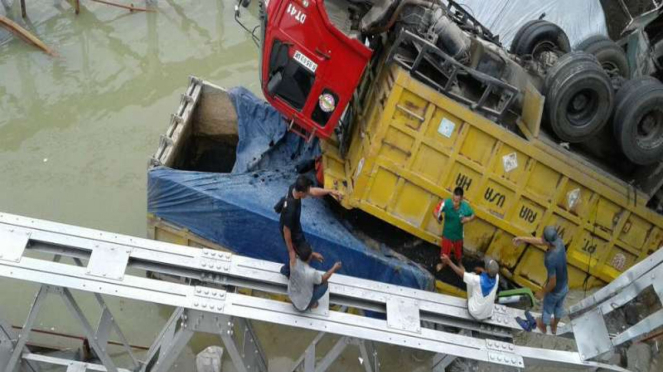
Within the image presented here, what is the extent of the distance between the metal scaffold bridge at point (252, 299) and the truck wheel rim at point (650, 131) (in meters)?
1.91

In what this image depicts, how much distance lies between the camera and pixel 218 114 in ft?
27.1

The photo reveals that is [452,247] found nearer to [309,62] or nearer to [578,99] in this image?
[578,99]

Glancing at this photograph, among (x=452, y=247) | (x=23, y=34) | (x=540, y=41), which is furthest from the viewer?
(x=23, y=34)

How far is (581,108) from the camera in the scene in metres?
5.95

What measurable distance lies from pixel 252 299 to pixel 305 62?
2465 mm

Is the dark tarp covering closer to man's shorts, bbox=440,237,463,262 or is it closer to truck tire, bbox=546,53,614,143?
man's shorts, bbox=440,237,463,262

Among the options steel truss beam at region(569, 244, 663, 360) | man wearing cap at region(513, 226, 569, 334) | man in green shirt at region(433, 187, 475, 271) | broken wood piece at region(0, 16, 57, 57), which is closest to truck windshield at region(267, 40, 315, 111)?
man in green shirt at region(433, 187, 475, 271)

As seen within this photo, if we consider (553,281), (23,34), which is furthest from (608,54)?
(23,34)

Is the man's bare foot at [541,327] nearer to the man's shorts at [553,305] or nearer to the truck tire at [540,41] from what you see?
the man's shorts at [553,305]

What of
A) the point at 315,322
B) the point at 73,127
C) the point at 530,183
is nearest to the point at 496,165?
the point at 530,183

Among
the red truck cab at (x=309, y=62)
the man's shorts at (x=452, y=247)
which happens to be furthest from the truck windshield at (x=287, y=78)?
the man's shorts at (x=452, y=247)

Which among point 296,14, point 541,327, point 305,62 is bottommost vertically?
point 541,327

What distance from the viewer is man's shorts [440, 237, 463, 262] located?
6230mm

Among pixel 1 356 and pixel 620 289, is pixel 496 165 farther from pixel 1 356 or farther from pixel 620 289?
pixel 1 356
